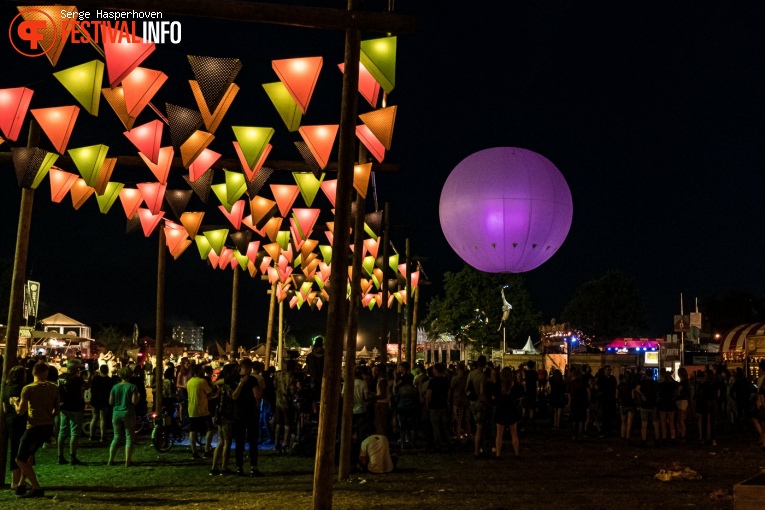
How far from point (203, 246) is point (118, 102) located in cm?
1197

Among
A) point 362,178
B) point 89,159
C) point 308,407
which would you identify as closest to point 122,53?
point 89,159

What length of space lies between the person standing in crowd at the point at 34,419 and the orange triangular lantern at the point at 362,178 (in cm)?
567

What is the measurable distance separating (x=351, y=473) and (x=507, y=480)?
2.66m

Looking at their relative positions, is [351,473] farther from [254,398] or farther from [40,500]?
[40,500]

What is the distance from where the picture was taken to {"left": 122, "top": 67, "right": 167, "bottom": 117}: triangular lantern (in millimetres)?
10281

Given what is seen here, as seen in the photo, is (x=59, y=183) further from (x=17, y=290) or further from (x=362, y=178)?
(x=362, y=178)

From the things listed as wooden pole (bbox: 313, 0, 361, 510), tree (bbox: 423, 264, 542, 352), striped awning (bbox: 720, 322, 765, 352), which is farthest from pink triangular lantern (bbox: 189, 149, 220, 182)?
tree (bbox: 423, 264, 542, 352)

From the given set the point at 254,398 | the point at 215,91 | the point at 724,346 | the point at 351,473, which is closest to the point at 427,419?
the point at 351,473

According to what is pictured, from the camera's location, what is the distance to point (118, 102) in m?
10.6

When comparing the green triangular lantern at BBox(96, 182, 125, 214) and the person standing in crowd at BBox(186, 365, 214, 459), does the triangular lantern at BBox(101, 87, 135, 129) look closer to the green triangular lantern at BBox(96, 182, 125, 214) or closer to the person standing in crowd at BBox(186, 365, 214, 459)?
the person standing in crowd at BBox(186, 365, 214, 459)

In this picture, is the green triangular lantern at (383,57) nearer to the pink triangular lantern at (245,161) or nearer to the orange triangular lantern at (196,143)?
the pink triangular lantern at (245,161)

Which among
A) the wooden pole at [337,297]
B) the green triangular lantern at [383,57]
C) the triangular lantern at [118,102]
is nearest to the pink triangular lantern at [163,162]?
the triangular lantern at [118,102]

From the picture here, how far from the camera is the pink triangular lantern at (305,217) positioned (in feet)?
60.1

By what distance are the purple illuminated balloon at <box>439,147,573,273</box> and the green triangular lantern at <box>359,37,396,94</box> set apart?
36.7 ft
